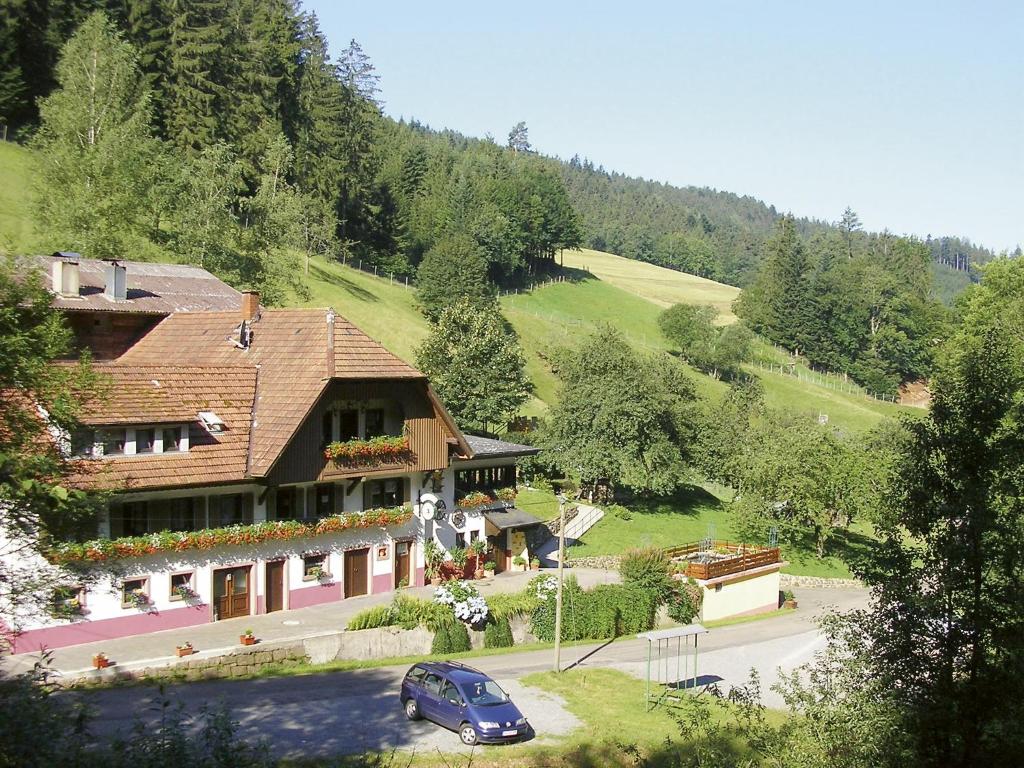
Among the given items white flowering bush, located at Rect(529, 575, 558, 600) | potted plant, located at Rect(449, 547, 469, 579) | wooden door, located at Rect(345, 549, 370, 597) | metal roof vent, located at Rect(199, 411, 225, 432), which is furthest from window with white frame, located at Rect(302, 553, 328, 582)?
white flowering bush, located at Rect(529, 575, 558, 600)

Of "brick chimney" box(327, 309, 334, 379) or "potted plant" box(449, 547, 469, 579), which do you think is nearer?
"brick chimney" box(327, 309, 334, 379)

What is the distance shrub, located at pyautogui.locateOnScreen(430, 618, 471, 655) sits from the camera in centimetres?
3341

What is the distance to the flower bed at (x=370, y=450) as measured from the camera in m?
36.5


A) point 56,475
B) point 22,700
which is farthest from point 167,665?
point 22,700

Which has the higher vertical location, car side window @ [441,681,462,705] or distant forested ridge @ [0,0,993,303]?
distant forested ridge @ [0,0,993,303]

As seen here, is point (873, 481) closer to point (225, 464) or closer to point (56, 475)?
point (225, 464)

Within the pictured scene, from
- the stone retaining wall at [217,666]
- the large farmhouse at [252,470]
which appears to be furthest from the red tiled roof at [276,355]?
the stone retaining wall at [217,666]

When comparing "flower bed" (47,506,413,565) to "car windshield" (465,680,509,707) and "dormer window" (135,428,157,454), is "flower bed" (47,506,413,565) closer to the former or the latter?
"dormer window" (135,428,157,454)

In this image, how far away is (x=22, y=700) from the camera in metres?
13.5

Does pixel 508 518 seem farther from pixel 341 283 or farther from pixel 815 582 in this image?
pixel 341 283

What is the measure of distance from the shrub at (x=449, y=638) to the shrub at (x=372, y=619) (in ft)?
5.58

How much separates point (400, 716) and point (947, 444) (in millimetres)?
15300

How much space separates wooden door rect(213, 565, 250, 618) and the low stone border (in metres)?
31.9

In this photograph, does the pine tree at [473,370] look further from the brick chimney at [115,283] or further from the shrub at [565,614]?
the shrub at [565,614]
